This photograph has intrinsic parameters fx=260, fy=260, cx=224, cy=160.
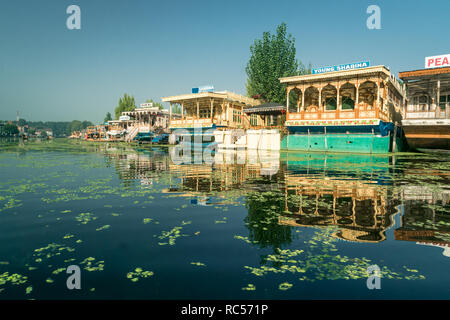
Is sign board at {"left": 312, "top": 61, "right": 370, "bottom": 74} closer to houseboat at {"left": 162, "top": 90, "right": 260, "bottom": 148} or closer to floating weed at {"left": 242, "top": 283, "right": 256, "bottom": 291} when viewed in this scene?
houseboat at {"left": 162, "top": 90, "right": 260, "bottom": 148}

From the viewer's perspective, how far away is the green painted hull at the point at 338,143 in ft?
86.9

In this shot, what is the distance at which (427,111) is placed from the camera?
24.8 m

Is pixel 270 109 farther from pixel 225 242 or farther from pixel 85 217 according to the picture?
pixel 225 242

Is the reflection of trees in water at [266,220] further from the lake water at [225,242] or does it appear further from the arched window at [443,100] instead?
the arched window at [443,100]

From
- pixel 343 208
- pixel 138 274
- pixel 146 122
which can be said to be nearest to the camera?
pixel 138 274

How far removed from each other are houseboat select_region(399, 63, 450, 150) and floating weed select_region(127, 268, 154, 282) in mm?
28955

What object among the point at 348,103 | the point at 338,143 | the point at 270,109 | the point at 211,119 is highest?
the point at 348,103

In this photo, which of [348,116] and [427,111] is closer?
[427,111]

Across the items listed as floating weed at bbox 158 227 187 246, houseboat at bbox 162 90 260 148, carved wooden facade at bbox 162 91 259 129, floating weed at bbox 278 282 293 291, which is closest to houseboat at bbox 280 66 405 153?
houseboat at bbox 162 90 260 148

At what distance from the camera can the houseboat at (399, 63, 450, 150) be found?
24.2 meters

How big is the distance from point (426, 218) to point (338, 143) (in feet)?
79.1

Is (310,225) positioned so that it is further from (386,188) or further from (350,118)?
(350,118)

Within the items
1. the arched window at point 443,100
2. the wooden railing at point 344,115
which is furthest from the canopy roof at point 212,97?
the arched window at point 443,100

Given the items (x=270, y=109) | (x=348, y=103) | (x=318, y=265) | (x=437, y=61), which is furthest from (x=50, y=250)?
(x=348, y=103)
